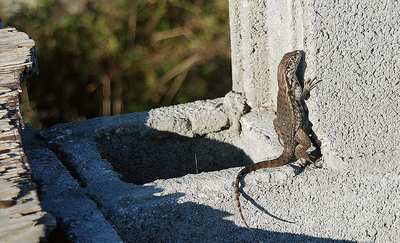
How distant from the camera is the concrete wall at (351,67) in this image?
391cm

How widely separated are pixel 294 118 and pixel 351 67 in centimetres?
40

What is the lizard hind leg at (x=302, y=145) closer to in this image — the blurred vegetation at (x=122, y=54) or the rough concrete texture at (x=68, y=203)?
the rough concrete texture at (x=68, y=203)

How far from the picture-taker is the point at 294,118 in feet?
13.6

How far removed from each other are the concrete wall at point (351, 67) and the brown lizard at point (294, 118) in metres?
0.06

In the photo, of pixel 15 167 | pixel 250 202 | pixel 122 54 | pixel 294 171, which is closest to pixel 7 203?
pixel 15 167

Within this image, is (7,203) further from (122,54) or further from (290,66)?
(122,54)

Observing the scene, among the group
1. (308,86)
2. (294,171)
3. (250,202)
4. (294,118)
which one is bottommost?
(250,202)

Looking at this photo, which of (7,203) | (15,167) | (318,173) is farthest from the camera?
(318,173)

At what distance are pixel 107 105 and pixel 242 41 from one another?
3.21 meters

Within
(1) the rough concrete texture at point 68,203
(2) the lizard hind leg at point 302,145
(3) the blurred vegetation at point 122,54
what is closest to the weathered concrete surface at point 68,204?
(1) the rough concrete texture at point 68,203

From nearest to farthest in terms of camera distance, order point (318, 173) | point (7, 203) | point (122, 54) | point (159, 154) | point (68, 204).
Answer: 1. point (7, 203)
2. point (68, 204)
3. point (318, 173)
4. point (159, 154)
5. point (122, 54)

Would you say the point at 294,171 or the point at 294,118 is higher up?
the point at 294,118

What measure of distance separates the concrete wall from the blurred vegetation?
363 centimetres

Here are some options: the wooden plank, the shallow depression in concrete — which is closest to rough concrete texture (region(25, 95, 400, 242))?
the shallow depression in concrete
